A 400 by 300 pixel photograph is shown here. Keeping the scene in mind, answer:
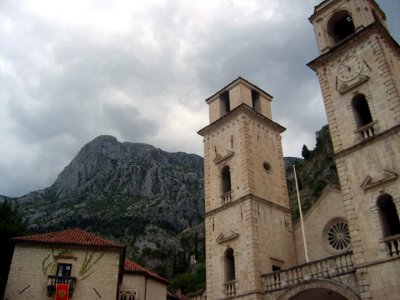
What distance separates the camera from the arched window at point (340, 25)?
2380 centimetres

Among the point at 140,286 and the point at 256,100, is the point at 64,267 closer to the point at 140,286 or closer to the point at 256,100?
the point at 140,286

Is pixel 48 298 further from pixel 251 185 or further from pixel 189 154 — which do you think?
pixel 189 154

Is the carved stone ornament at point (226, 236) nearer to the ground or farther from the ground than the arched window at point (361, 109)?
nearer to the ground

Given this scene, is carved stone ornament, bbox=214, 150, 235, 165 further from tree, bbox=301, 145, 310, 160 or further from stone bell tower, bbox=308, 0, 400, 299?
tree, bbox=301, 145, 310, 160

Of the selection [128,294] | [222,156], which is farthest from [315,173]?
[128,294]

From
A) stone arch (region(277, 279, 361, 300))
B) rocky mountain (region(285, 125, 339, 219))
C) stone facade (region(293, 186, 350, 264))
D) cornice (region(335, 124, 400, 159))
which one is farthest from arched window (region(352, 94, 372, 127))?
rocky mountain (region(285, 125, 339, 219))

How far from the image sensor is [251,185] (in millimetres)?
24531

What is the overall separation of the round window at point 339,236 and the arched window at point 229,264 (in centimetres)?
595

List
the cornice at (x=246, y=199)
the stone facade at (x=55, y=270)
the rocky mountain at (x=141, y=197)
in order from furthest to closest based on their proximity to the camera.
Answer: the rocky mountain at (x=141, y=197)
the cornice at (x=246, y=199)
the stone facade at (x=55, y=270)

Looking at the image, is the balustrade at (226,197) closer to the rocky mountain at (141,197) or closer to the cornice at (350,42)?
the cornice at (350,42)

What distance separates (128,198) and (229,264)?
109 m

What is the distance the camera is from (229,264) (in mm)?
24312

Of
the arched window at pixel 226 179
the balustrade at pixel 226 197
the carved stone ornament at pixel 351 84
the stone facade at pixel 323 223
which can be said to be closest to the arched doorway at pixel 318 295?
the stone facade at pixel 323 223

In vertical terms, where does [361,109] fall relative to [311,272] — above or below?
above
